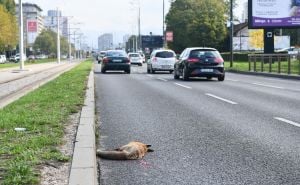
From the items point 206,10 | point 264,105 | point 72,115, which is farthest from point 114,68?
point 206,10

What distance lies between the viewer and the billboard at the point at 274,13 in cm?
4103

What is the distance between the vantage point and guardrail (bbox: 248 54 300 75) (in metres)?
30.1

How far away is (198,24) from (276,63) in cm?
4956

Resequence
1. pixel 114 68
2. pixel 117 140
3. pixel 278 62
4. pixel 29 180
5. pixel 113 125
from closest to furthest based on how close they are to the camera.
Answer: pixel 29 180, pixel 117 140, pixel 113 125, pixel 278 62, pixel 114 68

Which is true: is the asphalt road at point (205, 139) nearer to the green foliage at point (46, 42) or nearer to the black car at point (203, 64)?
the black car at point (203, 64)

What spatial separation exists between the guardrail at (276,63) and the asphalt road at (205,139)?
16.7 m

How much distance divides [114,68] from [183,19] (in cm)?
5421

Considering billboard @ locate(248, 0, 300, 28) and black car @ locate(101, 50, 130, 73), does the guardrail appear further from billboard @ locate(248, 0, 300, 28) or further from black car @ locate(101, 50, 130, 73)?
black car @ locate(101, 50, 130, 73)

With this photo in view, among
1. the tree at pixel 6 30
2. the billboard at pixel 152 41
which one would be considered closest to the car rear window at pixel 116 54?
the tree at pixel 6 30

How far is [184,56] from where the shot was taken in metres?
25.1

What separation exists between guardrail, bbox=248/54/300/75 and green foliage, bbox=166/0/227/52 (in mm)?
43806

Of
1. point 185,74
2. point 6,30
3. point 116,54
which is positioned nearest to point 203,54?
point 185,74

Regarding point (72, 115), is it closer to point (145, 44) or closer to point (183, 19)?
point (183, 19)

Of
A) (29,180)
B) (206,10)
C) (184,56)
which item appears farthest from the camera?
(206,10)
